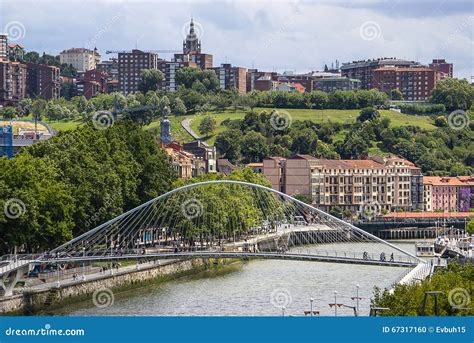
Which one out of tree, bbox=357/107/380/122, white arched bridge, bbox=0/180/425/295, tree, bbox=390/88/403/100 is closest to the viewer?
white arched bridge, bbox=0/180/425/295

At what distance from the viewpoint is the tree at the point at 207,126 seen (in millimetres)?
121875

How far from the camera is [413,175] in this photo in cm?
11150

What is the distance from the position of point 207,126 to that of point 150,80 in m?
34.5

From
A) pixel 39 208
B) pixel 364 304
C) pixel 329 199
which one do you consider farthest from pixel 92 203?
pixel 329 199

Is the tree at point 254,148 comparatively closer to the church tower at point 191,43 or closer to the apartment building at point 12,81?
the apartment building at point 12,81

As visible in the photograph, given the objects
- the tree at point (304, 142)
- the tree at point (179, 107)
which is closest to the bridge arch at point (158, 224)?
the tree at point (304, 142)

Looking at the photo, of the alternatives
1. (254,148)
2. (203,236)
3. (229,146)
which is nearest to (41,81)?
(229,146)

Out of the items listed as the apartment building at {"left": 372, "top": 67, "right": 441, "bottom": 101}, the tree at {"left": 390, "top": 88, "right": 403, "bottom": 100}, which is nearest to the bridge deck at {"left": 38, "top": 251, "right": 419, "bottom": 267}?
the tree at {"left": 390, "top": 88, "right": 403, "bottom": 100}

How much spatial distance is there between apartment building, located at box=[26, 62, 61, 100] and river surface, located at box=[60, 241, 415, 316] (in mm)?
99865

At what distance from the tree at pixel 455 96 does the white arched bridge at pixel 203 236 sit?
77.6 meters

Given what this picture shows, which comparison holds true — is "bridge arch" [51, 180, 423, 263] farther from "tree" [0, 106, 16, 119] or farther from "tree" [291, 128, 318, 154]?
"tree" [0, 106, 16, 119]

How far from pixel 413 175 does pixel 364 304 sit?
72399 mm

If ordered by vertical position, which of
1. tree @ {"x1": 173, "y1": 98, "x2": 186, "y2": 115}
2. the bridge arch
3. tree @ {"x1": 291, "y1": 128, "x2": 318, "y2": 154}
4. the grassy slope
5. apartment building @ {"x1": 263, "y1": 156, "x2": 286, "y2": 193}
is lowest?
the bridge arch

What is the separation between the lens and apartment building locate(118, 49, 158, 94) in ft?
554
